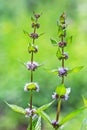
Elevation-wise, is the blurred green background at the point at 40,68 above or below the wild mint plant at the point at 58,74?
below

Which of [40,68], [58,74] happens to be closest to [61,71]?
[58,74]

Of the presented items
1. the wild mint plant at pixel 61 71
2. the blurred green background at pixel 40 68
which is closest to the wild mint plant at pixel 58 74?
the wild mint plant at pixel 61 71

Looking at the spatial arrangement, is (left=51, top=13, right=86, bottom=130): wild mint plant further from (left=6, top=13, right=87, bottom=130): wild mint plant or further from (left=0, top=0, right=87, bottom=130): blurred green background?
(left=0, top=0, right=87, bottom=130): blurred green background

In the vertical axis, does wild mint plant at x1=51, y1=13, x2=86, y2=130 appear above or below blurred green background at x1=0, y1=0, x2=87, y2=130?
above

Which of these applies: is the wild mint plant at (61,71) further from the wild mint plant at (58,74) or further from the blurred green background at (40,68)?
the blurred green background at (40,68)

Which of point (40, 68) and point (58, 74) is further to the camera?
point (40, 68)

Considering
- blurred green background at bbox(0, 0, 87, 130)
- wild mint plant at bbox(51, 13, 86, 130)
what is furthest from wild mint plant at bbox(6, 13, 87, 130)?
blurred green background at bbox(0, 0, 87, 130)

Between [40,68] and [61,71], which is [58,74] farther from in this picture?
[40,68]

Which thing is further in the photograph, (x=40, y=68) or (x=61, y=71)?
(x=40, y=68)

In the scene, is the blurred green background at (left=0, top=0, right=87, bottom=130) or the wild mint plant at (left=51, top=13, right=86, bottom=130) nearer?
the wild mint plant at (left=51, top=13, right=86, bottom=130)

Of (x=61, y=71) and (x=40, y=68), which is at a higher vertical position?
(x=61, y=71)

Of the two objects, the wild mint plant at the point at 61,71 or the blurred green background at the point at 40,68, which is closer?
the wild mint plant at the point at 61,71

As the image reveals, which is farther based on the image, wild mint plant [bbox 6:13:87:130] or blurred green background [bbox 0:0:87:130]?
blurred green background [bbox 0:0:87:130]
